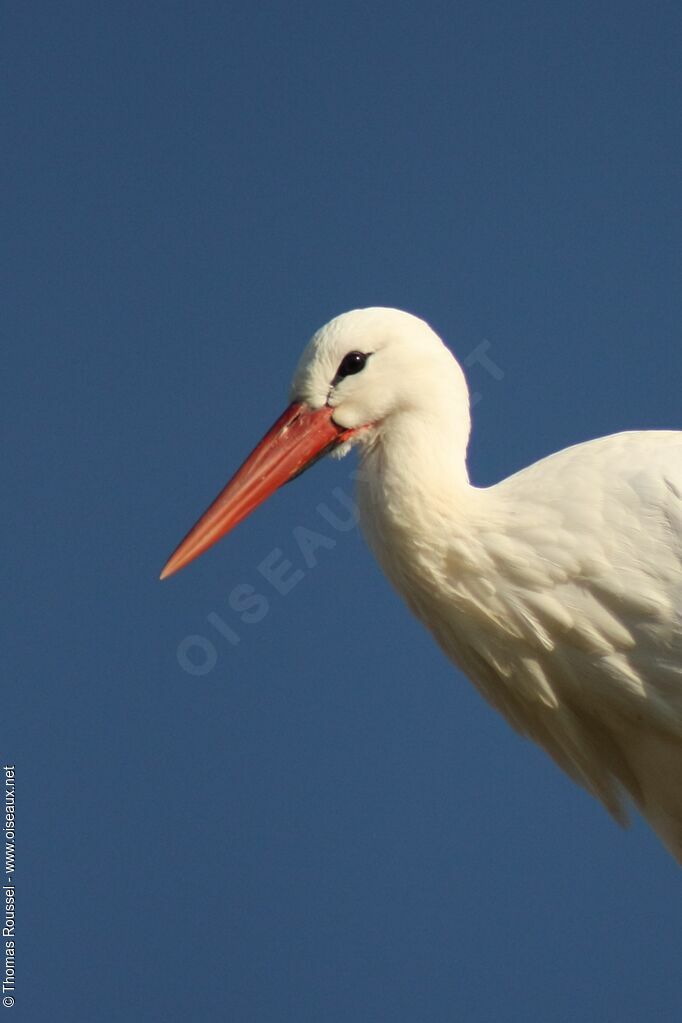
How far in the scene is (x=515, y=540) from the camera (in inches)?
122

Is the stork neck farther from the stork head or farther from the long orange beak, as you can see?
the long orange beak

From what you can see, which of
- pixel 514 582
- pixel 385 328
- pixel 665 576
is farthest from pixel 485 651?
pixel 385 328

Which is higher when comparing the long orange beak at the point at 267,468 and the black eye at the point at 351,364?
the black eye at the point at 351,364

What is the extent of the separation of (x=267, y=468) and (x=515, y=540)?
1.84ft

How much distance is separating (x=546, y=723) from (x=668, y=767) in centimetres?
27

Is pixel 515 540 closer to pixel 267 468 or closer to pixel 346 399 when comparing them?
pixel 346 399

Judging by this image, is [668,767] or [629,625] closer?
[629,625]

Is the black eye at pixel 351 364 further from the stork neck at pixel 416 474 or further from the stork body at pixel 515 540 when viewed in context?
the stork neck at pixel 416 474

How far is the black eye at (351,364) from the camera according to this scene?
324 centimetres

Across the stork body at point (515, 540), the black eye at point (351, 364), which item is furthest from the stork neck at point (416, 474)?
the black eye at point (351, 364)

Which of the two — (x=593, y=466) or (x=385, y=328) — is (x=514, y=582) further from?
(x=385, y=328)

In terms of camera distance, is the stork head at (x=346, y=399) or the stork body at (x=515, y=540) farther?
the stork head at (x=346, y=399)

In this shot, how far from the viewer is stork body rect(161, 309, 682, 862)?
3.09m

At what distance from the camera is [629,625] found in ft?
10.2
